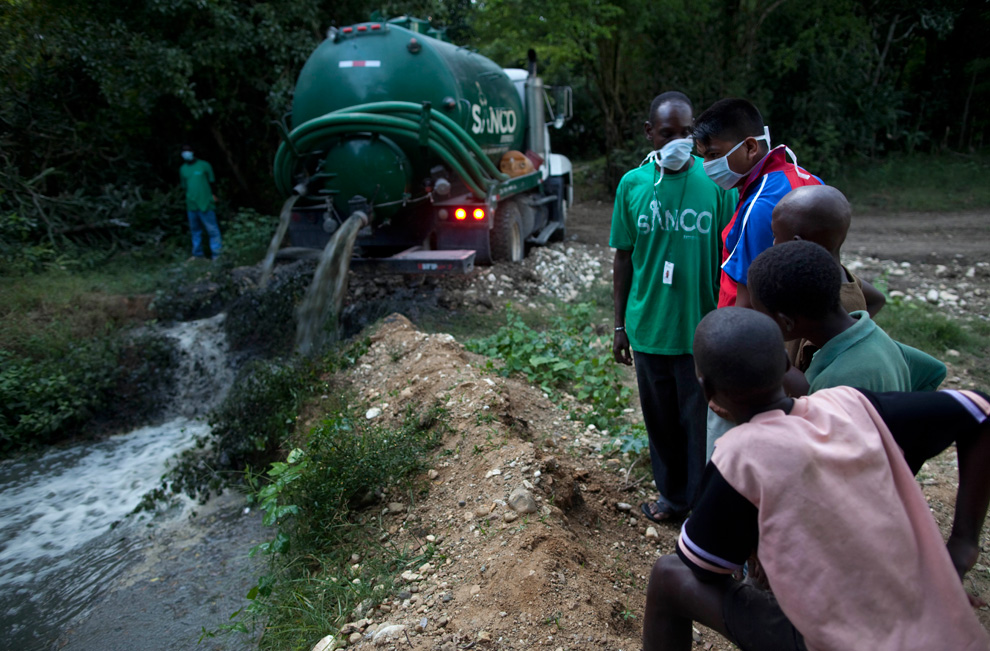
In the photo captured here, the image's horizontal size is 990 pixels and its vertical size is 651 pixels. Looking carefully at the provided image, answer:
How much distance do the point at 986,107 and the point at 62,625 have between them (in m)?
16.6

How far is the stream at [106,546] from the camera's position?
347cm

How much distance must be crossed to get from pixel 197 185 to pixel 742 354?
30.3 ft

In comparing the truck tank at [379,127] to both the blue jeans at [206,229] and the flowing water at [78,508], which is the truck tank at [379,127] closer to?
the flowing water at [78,508]

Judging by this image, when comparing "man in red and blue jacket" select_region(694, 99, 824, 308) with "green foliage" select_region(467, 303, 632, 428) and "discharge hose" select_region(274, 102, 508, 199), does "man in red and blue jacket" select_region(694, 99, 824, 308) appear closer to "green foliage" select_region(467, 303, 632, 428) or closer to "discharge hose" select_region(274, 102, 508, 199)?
"green foliage" select_region(467, 303, 632, 428)

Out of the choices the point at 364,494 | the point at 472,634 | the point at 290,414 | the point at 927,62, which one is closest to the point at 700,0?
the point at 927,62

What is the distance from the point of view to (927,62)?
46.4ft

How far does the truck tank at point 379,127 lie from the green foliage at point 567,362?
179cm

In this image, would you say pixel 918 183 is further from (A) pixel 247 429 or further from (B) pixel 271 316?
(A) pixel 247 429

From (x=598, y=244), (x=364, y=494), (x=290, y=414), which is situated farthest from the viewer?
(x=598, y=244)

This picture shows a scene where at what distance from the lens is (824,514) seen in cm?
138

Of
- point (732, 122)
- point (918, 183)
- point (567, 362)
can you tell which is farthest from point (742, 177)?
point (918, 183)

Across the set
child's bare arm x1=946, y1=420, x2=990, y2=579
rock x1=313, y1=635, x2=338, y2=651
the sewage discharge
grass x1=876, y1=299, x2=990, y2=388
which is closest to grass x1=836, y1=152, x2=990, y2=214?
grass x1=876, y1=299, x2=990, y2=388

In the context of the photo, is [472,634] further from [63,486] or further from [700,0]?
[700,0]

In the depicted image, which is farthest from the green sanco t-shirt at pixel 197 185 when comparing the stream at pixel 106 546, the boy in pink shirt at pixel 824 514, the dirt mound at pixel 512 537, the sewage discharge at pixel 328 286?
the boy in pink shirt at pixel 824 514
